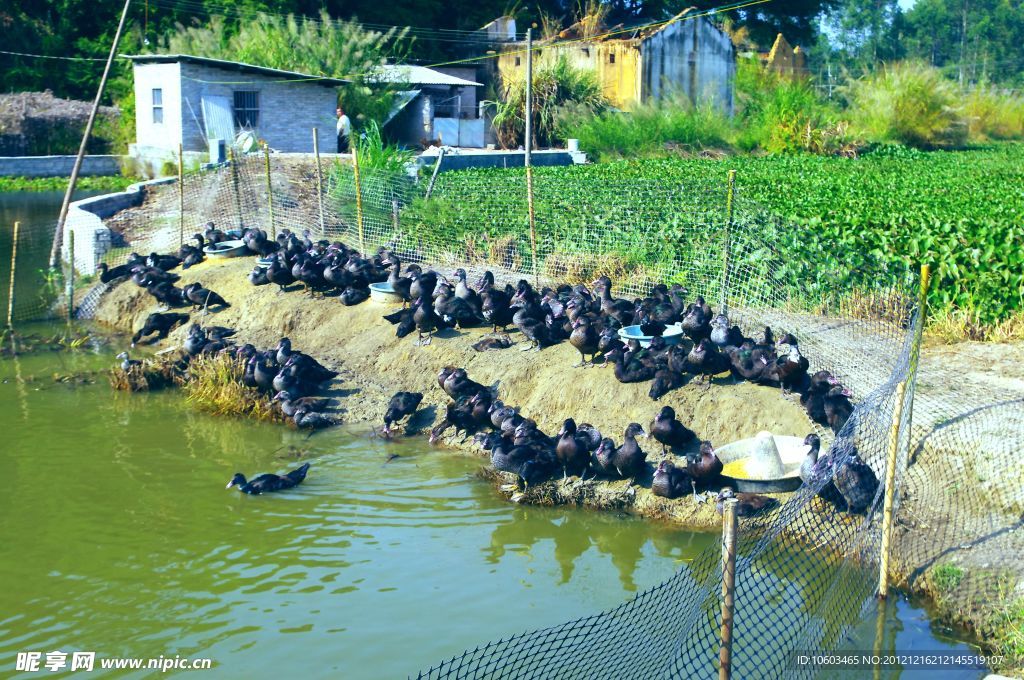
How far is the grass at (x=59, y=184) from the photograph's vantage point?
31.8m

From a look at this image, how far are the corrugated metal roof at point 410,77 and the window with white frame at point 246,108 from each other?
4797 millimetres

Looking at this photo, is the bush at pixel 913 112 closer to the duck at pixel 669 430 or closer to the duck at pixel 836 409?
the duck at pixel 836 409

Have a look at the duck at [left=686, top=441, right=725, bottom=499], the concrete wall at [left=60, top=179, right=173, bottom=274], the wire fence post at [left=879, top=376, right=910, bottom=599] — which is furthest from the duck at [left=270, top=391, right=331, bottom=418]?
the concrete wall at [left=60, top=179, right=173, bottom=274]

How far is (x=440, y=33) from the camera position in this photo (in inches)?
1821

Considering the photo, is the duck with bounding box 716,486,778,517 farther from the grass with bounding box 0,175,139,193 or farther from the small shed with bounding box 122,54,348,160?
the grass with bounding box 0,175,139,193

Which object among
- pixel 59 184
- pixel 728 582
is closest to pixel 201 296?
pixel 728 582

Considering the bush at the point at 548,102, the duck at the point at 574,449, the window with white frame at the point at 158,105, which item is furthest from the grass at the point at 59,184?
the duck at the point at 574,449

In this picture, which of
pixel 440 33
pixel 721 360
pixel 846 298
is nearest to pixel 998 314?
pixel 846 298

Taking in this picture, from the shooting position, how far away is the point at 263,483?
29.2ft

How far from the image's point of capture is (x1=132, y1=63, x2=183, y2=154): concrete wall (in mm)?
30156

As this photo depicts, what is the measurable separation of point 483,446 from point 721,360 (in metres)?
2.36

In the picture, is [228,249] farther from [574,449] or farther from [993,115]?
[993,115]

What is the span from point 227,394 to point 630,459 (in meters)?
4.96

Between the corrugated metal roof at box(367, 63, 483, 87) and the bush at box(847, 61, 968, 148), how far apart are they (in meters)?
15.4
